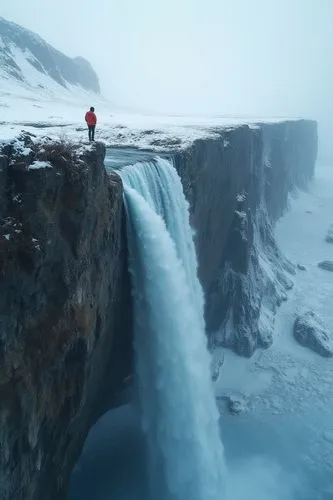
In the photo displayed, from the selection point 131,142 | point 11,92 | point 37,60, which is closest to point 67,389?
point 131,142

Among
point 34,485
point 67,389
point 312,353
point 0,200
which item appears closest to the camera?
point 0,200

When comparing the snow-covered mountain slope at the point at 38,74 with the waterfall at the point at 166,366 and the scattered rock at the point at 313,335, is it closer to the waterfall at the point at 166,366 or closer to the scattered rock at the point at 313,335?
the scattered rock at the point at 313,335

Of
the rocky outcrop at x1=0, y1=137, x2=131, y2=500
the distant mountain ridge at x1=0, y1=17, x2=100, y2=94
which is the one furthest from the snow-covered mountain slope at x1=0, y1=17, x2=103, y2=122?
the rocky outcrop at x1=0, y1=137, x2=131, y2=500

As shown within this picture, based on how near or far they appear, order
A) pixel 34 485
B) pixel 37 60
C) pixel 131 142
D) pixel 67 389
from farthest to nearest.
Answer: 1. pixel 37 60
2. pixel 131 142
3. pixel 67 389
4. pixel 34 485

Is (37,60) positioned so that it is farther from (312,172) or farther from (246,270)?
(246,270)

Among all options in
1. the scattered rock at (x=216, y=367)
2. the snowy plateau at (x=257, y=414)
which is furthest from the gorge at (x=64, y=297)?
the scattered rock at (x=216, y=367)

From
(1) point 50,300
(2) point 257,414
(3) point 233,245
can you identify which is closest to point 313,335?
(3) point 233,245

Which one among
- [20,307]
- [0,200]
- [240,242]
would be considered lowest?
[240,242]
